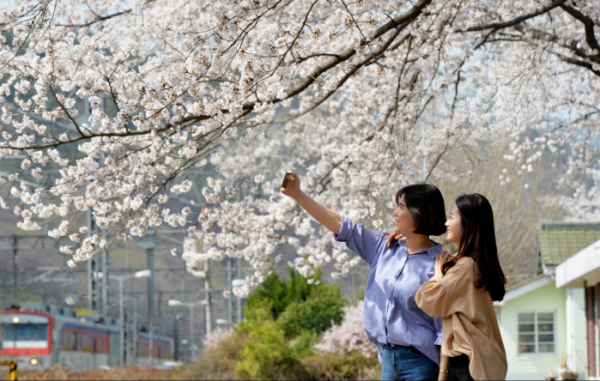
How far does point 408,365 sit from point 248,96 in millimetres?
2478

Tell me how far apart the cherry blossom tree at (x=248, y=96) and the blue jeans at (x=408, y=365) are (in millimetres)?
2207

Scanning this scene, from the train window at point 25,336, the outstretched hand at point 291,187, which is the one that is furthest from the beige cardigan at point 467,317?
the train window at point 25,336

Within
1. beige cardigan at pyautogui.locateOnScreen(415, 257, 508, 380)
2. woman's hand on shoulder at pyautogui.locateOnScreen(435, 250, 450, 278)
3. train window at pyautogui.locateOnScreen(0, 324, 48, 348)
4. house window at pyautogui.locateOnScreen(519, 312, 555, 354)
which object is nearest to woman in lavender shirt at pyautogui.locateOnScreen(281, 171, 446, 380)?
woman's hand on shoulder at pyautogui.locateOnScreen(435, 250, 450, 278)

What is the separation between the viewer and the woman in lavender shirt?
3078 millimetres

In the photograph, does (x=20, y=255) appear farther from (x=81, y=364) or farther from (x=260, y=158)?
(x=260, y=158)

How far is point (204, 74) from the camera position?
457 centimetres

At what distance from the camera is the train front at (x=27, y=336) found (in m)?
16.0

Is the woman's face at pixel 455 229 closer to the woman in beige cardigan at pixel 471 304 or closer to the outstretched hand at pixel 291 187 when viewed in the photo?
the woman in beige cardigan at pixel 471 304

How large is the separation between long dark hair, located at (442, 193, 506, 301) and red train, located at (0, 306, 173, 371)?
1334cm

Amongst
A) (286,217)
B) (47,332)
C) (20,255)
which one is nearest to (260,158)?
(286,217)

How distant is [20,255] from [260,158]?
832 inches

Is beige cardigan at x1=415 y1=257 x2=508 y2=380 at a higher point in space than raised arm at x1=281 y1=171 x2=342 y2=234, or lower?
lower

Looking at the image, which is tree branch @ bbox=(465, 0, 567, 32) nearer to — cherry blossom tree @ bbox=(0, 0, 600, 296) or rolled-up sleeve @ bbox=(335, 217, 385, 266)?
cherry blossom tree @ bbox=(0, 0, 600, 296)

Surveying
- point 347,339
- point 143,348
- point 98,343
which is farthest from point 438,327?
point 143,348
